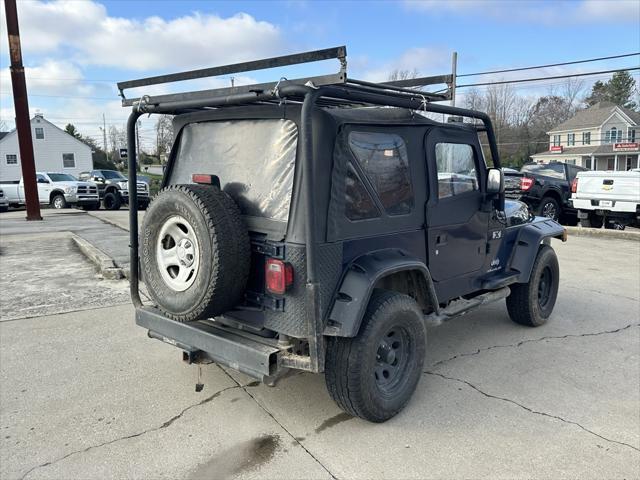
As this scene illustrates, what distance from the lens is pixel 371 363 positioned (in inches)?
128

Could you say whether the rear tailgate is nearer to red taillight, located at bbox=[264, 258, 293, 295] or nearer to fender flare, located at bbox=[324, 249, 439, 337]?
fender flare, located at bbox=[324, 249, 439, 337]

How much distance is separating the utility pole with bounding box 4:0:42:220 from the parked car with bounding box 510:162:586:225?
1531 cm

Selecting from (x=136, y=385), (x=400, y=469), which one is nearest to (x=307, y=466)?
(x=400, y=469)

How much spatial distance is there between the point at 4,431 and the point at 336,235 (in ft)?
8.27

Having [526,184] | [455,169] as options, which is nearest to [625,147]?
[526,184]

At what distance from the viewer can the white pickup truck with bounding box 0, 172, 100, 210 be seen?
22.0 m

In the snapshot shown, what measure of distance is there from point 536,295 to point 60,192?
75.9 ft

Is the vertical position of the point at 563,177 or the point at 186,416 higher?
the point at 563,177

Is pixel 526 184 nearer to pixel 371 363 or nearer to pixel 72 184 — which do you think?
pixel 371 363

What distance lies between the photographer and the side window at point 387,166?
11.4ft

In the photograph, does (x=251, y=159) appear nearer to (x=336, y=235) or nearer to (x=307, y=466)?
(x=336, y=235)

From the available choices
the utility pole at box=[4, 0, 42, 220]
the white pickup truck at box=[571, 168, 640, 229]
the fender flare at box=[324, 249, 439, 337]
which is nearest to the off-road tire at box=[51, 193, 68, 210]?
the utility pole at box=[4, 0, 42, 220]

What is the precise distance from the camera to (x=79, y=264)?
859 centimetres

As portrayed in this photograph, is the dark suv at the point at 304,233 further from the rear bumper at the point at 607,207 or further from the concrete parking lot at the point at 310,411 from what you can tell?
the rear bumper at the point at 607,207
